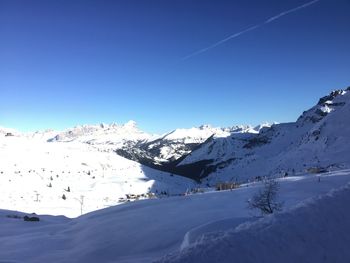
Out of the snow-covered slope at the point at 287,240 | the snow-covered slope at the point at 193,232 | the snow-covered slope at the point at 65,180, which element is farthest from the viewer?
the snow-covered slope at the point at 65,180

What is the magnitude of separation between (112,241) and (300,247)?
11513 millimetres

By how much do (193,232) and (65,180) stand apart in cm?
9589

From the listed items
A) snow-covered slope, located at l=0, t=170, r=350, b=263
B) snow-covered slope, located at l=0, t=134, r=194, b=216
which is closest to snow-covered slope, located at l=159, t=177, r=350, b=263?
snow-covered slope, located at l=0, t=170, r=350, b=263

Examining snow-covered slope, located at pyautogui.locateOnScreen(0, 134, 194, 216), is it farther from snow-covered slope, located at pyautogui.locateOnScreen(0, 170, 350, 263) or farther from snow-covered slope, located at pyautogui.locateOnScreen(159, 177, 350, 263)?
snow-covered slope, located at pyautogui.locateOnScreen(159, 177, 350, 263)

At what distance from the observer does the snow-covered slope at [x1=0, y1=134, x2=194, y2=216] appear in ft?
247

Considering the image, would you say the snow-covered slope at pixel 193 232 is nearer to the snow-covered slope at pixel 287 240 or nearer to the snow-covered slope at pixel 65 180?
the snow-covered slope at pixel 287 240

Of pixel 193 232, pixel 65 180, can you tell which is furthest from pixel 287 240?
pixel 65 180

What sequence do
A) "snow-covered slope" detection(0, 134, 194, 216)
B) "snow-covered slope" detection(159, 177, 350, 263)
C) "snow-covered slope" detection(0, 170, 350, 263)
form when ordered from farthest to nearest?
1. "snow-covered slope" detection(0, 134, 194, 216)
2. "snow-covered slope" detection(0, 170, 350, 263)
3. "snow-covered slope" detection(159, 177, 350, 263)

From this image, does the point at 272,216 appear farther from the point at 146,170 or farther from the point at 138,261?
the point at 146,170

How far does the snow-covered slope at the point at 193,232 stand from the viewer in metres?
7.55

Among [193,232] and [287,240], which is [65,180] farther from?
[287,240]

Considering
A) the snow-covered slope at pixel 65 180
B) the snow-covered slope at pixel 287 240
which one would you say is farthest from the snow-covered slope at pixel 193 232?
the snow-covered slope at pixel 65 180

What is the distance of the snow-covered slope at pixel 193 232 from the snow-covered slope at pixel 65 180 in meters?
42.8

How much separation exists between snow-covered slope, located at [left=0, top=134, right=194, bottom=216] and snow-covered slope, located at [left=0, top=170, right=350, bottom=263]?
4278 cm
